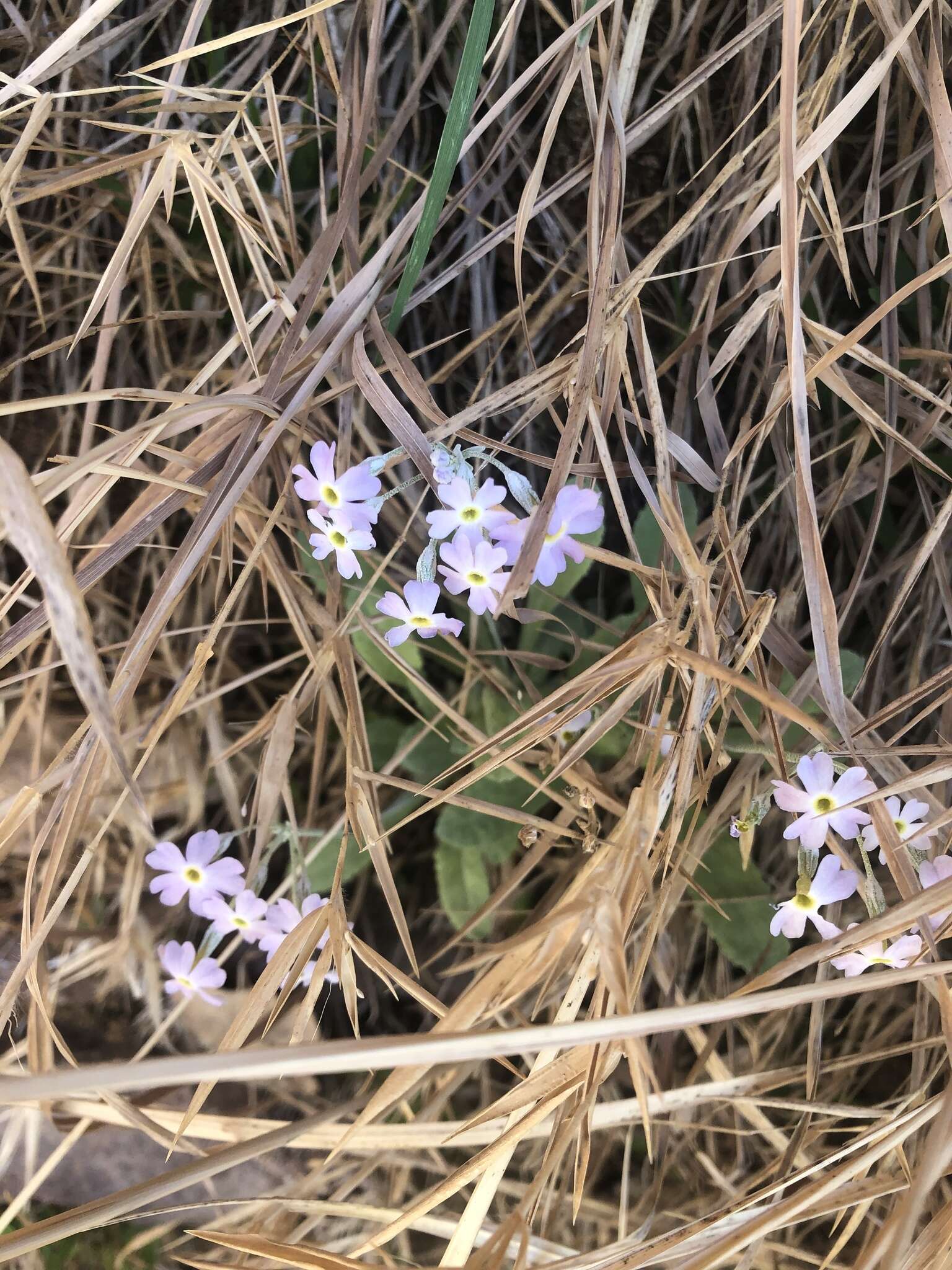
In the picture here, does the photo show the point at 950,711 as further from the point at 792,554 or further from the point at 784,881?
the point at 784,881

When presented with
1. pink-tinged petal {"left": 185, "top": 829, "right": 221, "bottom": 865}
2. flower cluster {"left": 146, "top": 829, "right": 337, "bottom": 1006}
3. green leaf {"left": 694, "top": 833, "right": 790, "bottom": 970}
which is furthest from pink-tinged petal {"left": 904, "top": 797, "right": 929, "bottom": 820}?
pink-tinged petal {"left": 185, "top": 829, "right": 221, "bottom": 865}

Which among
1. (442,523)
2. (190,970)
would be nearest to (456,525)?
(442,523)

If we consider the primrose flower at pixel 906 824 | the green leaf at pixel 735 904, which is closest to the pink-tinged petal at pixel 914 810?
the primrose flower at pixel 906 824

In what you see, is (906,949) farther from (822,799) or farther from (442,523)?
(442,523)

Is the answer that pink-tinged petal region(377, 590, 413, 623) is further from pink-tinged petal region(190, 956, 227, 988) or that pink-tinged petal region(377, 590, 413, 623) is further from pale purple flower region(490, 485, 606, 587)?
pink-tinged petal region(190, 956, 227, 988)

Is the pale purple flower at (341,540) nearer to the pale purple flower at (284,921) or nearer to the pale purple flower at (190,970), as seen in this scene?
the pale purple flower at (284,921)

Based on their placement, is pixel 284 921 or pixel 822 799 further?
pixel 284 921

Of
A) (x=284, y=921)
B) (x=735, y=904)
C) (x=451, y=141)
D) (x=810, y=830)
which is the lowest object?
(x=735, y=904)
